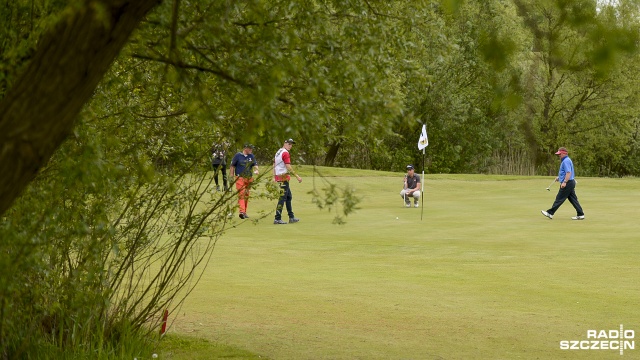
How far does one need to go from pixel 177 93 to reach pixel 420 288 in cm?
695

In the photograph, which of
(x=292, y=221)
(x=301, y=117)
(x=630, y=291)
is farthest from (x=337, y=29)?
(x=292, y=221)

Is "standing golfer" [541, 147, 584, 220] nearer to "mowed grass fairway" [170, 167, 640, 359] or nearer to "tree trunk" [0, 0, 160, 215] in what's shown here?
"mowed grass fairway" [170, 167, 640, 359]

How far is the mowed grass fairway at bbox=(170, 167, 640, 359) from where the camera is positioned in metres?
11.4

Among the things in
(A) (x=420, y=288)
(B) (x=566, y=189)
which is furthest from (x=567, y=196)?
(A) (x=420, y=288)

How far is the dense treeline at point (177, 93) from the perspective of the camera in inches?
204

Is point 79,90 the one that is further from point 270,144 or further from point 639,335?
point 639,335

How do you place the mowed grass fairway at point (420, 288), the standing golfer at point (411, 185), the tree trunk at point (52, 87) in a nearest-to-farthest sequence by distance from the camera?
1. the tree trunk at point (52, 87)
2. the mowed grass fairway at point (420, 288)
3. the standing golfer at point (411, 185)

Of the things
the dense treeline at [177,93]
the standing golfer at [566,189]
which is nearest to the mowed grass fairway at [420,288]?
the standing golfer at [566,189]

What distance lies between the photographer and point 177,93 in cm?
923

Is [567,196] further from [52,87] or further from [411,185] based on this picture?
[52,87]

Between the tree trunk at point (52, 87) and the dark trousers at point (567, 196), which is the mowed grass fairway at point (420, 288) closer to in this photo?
the dark trousers at point (567, 196)

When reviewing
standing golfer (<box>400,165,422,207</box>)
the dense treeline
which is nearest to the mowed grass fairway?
the dense treeline

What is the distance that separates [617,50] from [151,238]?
21.8 ft

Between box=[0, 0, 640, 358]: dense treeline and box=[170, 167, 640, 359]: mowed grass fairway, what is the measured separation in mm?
2265
